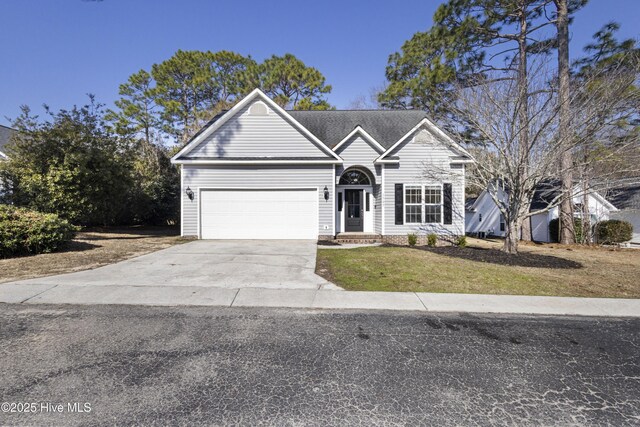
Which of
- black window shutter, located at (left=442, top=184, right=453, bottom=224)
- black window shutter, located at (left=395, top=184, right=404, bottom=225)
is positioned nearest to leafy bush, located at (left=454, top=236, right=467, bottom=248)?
black window shutter, located at (left=442, top=184, right=453, bottom=224)

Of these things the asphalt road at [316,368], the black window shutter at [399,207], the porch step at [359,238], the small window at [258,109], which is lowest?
the asphalt road at [316,368]

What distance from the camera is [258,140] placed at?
13656 millimetres

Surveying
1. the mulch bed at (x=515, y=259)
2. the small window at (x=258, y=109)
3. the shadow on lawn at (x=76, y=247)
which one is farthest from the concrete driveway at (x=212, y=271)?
the small window at (x=258, y=109)

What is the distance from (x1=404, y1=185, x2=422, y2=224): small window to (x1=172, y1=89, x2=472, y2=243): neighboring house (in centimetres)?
5

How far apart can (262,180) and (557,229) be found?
17.5 m

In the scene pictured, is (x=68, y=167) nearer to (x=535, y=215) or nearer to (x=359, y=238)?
(x=359, y=238)

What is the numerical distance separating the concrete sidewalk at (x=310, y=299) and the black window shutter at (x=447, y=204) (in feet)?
27.4

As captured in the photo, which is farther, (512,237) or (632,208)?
(632,208)

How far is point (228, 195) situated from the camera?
536 inches

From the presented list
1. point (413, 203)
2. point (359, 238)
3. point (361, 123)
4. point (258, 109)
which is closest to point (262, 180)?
point (258, 109)

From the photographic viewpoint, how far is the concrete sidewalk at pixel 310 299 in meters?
4.97

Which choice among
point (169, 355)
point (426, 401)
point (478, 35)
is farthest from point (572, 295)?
point (478, 35)

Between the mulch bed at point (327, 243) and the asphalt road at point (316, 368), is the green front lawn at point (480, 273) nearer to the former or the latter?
the asphalt road at point (316, 368)

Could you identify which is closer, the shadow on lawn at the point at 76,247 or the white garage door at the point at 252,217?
the shadow on lawn at the point at 76,247
